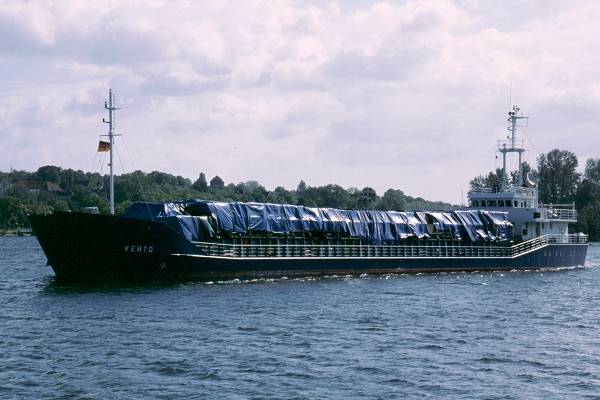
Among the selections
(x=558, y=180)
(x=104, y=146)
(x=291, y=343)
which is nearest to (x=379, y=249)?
(x=104, y=146)

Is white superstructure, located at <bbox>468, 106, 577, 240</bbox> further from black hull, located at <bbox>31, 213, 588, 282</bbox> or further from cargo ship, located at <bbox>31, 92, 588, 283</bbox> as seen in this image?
black hull, located at <bbox>31, 213, 588, 282</bbox>

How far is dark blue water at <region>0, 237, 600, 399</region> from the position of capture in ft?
96.8

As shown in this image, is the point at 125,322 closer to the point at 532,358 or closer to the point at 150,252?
the point at 150,252

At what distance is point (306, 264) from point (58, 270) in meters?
17.4

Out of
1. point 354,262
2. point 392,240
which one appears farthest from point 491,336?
point 392,240

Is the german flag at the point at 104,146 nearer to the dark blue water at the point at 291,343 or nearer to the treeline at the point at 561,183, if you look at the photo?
the dark blue water at the point at 291,343

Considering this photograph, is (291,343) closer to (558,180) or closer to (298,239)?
(298,239)

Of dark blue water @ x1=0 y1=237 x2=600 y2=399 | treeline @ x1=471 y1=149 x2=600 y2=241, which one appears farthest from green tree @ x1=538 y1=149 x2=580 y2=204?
dark blue water @ x1=0 y1=237 x2=600 y2=399

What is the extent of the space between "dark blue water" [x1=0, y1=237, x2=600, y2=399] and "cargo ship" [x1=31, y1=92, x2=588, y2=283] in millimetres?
1987

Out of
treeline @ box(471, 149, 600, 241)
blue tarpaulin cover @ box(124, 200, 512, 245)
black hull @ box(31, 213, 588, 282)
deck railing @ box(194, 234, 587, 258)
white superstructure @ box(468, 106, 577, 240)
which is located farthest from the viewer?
treeline @ box(471, 149, 600, 241)

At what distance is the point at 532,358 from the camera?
1367 inches

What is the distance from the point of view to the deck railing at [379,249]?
58.1m

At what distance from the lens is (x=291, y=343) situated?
3678 cm

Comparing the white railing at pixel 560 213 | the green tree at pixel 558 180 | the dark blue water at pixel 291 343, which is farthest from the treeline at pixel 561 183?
the dark blue water at pixel 291 343
